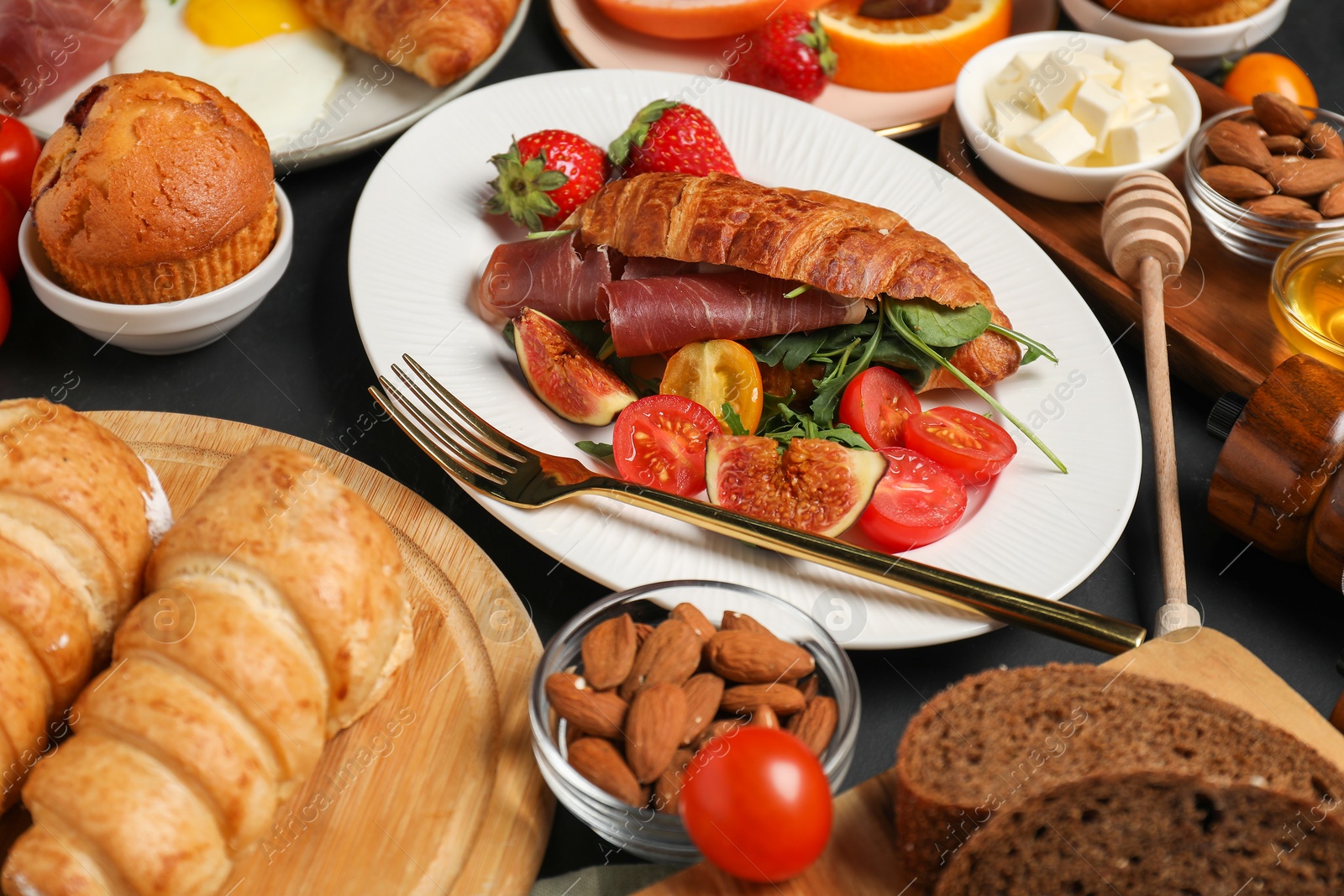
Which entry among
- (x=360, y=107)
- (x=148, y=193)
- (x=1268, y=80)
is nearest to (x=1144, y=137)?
(x=1268, y=80)

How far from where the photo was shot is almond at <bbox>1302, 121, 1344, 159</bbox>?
2.71 m

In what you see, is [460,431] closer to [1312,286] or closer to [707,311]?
[707,311]

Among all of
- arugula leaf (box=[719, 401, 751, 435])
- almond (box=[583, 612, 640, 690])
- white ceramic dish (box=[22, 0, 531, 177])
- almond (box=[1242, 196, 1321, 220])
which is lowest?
arugula leaf (box=[719, 401, 751, 435])

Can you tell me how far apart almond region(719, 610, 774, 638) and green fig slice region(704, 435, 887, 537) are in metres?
0.32

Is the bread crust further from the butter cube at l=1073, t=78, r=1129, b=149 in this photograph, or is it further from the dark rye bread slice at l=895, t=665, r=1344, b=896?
the dark rye bread slice at l=895, t=665, r=1344, b=896

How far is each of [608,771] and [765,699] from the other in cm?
26

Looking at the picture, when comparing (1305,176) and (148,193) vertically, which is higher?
(148,193)

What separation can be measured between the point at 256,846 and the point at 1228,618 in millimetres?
1836

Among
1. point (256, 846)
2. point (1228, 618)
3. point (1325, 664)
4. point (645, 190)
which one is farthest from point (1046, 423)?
point (256, 846)

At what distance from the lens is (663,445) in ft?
6.98

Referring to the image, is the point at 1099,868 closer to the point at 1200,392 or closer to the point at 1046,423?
the point at 1046,423

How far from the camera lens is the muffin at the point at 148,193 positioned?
6.84 ft

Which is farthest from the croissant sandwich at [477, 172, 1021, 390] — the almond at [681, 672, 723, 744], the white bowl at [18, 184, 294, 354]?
the almond at [681, 672, 723, 744]

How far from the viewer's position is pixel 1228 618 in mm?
2080
